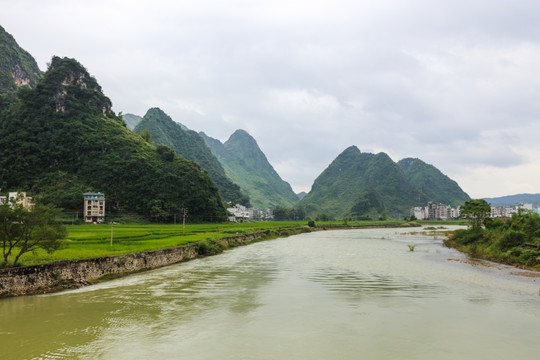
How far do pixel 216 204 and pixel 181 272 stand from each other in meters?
74.3

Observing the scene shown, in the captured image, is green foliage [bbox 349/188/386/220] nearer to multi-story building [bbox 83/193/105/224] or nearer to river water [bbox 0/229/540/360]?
multi-story building [bbox 83/193/105/224]

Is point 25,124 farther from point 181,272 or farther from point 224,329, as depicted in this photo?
point 224,329

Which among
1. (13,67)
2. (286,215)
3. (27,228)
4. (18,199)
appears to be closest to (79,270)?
(27,228)

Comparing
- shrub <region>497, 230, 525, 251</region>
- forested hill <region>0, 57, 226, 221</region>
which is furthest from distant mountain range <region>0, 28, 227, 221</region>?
shrub <region>497, 230, 525, 251</region>

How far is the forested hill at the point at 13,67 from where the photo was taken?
130 m

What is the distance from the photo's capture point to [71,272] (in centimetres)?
1847

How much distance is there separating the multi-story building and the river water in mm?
59141

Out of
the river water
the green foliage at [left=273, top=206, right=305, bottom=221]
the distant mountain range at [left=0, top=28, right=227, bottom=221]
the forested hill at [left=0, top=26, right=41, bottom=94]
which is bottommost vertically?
the green foliage at [left=273, top=206, right=305, bottom=221]

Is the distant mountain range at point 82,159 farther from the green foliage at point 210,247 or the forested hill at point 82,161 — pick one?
the green foliage at point 210,247

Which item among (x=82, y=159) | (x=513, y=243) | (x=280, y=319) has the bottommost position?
(x=280, y=319)

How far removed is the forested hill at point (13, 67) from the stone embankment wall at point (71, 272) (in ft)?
440

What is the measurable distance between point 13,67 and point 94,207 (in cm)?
10252

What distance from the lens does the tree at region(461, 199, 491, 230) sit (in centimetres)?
4422

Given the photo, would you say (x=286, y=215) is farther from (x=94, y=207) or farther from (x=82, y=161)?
(x=94, y=207)
